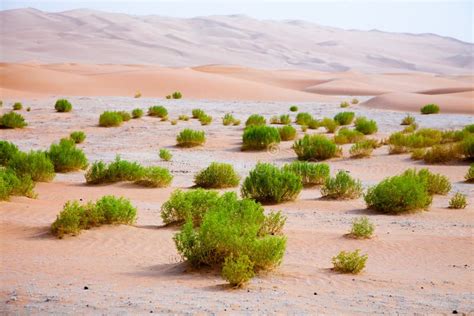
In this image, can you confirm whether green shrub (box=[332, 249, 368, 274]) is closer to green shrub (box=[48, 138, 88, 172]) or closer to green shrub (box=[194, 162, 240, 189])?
green shrub (box=[194, 162, 240, 189])

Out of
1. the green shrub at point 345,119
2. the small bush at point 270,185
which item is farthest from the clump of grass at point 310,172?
the green shrub at point 345,119

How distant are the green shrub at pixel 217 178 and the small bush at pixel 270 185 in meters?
1.75

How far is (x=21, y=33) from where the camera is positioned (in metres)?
149

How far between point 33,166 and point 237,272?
873 cm

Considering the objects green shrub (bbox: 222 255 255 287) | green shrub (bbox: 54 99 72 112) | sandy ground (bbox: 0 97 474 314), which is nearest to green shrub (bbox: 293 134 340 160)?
sandy ground (bbox: 0 97 474 314)

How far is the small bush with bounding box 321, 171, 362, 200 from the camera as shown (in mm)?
13695

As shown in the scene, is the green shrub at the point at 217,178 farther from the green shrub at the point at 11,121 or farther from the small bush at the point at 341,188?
the green shrub at the point at 11,121

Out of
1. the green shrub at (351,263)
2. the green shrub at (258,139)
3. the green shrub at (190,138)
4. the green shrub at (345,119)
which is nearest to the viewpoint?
the green shrub at (351,263)

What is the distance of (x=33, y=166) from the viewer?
14398 mm

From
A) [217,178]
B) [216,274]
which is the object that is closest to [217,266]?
[216,274]

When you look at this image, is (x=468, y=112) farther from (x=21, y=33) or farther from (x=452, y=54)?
(x=452, y=54)

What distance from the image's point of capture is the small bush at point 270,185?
12750 millimetres

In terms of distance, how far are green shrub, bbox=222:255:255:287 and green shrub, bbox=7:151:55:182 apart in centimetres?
852

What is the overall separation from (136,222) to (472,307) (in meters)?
5.81
